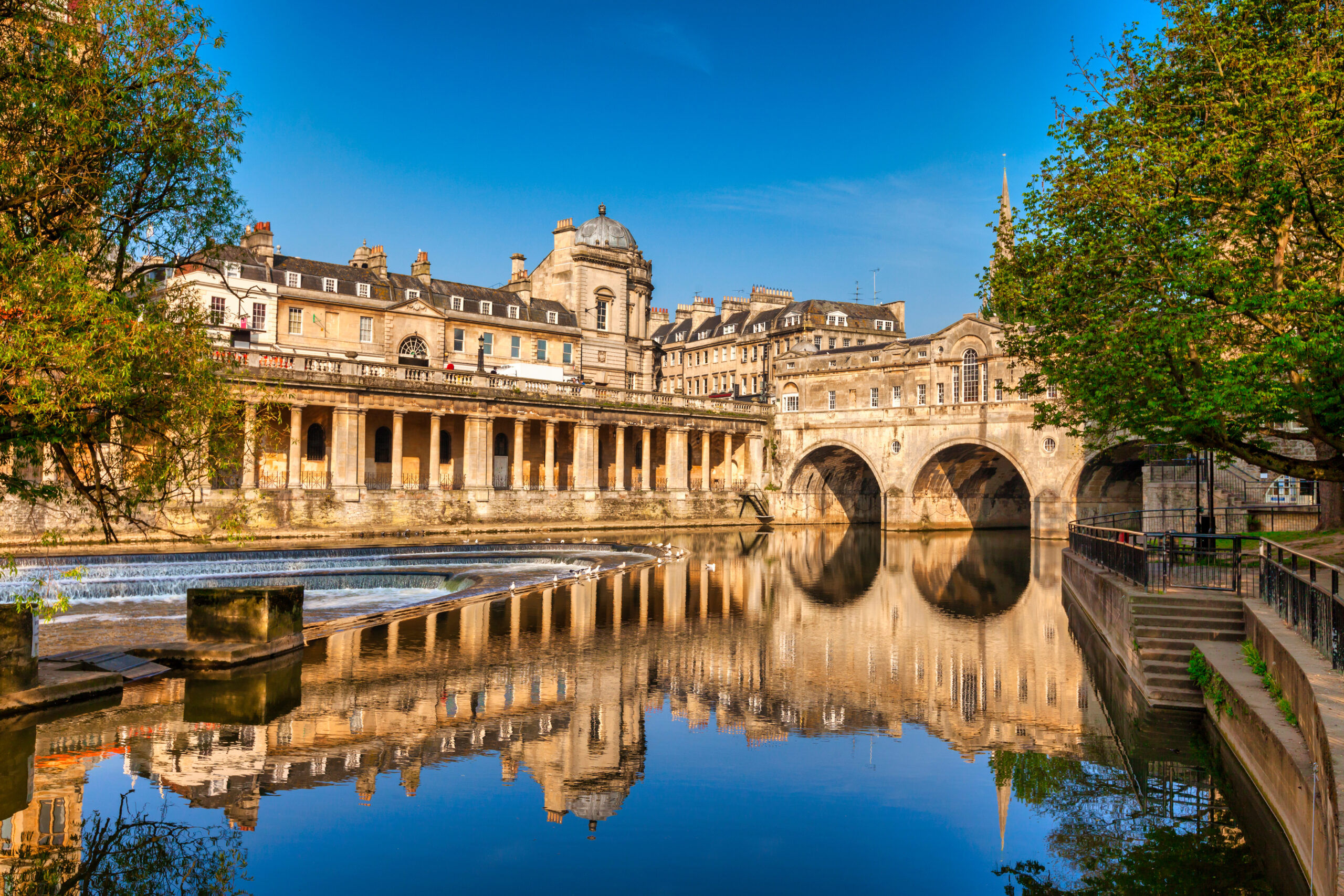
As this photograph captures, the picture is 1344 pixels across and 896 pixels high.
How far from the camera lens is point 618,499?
52.6 meters

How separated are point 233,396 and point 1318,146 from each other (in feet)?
59.6

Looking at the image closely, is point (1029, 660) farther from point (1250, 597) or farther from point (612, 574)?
point (612, 574)

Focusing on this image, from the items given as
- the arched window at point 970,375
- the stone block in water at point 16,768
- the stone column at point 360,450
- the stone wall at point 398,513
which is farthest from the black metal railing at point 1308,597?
the arched window at point 970,375

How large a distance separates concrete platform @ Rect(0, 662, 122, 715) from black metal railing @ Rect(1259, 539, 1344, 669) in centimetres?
1524

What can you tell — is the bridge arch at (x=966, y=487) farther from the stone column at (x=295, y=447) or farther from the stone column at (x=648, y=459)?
the stone column at (x=295, y=447)

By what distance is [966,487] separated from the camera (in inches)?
2261

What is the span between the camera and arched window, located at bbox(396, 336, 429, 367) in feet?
183

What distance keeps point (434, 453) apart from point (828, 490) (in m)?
27.4

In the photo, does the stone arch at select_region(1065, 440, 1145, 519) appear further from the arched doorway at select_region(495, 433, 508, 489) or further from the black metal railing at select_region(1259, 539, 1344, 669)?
the black metal railing at select_region(1259, 539, 1344, 669)

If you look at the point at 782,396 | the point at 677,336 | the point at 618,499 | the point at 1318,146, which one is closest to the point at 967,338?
the point at 782,396

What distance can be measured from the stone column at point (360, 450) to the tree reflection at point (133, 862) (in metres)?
35.2

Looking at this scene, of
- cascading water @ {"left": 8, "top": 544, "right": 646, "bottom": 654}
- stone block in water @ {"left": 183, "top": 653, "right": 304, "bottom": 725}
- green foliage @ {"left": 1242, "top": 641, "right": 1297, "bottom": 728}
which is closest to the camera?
green foliage @ {"left": 1242, "top": 641, "right": 1297, "bottom": 728}

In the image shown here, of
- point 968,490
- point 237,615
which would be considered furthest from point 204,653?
point 968,490

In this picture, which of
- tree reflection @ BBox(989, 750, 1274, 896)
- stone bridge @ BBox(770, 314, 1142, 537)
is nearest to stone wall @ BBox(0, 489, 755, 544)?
stone bridge @ BBox(770, 314, 1142, 537)
